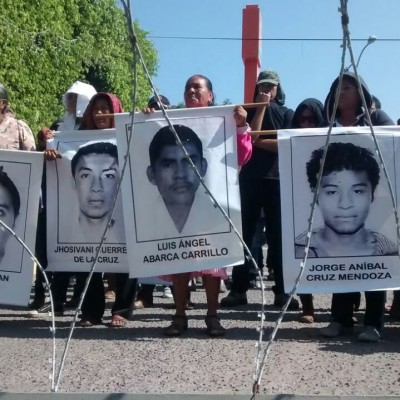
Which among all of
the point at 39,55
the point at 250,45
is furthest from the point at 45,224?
the point at 39,55

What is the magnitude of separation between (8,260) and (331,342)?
8.47 ft

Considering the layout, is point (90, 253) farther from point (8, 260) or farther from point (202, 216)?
point (202, 216)

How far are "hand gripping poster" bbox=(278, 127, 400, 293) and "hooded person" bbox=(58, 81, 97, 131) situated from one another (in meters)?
2.17

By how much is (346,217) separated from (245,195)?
152 cm

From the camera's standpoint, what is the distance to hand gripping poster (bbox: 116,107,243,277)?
613 centimetres

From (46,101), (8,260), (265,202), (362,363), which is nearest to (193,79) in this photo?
(265,202)

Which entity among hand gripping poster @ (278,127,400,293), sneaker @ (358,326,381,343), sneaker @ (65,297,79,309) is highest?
hand gripping poster @ (278,127,400,293)

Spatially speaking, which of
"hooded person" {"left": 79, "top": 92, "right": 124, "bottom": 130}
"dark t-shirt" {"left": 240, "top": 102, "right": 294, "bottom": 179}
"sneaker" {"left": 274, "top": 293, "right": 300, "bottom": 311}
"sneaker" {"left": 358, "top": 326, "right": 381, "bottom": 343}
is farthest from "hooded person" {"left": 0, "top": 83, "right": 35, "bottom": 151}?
"sneaker" {"left": 358, "top": 326, "right": 381, "bottom": 343}

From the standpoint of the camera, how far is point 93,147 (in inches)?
266

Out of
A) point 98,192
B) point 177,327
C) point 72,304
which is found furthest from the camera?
point 72,304

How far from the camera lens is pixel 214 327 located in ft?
20.5

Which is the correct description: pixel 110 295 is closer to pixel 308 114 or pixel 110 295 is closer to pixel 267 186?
pixel 267 186

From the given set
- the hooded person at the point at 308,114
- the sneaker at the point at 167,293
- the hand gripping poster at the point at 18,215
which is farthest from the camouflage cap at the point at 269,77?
the sneaker at the point at 167,293

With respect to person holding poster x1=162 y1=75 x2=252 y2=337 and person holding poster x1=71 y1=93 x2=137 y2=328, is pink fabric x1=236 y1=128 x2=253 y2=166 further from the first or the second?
person holding poster x1=71 y1=93 x2=137 y2=328
